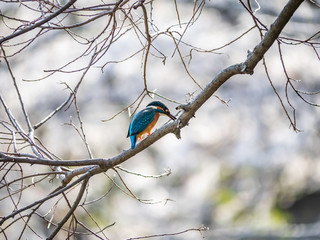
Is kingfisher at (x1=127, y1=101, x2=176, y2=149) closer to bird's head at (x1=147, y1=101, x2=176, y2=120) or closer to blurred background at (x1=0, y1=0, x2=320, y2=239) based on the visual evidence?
bird's head at (x1=147, y1=101, x2=176, y2=120)

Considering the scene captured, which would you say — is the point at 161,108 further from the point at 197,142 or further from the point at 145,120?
the point at 197,142

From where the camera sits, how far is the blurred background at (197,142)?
21.5 feet

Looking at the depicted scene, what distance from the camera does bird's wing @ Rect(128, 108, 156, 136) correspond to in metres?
3.56

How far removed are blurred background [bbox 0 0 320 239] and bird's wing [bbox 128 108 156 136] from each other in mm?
2254

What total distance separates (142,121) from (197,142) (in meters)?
3.89

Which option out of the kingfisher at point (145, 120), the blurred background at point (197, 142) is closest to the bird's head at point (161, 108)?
the kingfisher at point (145, 120)

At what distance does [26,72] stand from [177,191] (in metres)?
3.40

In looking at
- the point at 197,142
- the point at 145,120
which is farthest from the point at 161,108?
the point at 197,142

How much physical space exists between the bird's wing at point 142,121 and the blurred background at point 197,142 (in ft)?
7.40

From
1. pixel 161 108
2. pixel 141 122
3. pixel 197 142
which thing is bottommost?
pixel 141 122

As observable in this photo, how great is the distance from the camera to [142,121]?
142 inches

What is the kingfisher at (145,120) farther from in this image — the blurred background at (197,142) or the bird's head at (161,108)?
the blurred background at (197,142)

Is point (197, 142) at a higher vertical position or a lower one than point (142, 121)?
higher

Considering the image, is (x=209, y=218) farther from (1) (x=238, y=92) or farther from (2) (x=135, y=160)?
(1) (x=238, y=92)
